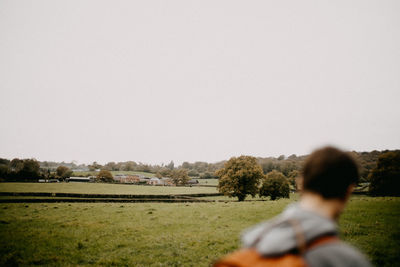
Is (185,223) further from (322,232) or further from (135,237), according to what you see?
(322,232)

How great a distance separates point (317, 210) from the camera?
7.38 feet

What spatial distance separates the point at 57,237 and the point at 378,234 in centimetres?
1971

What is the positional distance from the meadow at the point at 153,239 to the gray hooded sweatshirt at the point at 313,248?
8812mm

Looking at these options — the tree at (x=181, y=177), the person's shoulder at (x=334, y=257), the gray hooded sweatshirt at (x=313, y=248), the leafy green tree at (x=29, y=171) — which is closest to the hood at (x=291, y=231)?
the gray hooded sweatshirt at (x=313, y=248)

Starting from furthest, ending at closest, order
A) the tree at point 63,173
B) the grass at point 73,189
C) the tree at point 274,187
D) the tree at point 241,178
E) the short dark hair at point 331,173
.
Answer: the tree at point 63,173 → the grass at point 73,189 → the tree at point 274,187 → the tree at point 241,178 → the short dark hair at point 331,173

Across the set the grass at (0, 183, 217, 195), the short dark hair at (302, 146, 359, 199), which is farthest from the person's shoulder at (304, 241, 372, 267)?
the grass at (0, 183, 217, 195)

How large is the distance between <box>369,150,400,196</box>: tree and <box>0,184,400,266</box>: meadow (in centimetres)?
3502

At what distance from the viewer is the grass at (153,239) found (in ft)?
33.0

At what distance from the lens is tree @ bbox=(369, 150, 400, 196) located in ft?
144

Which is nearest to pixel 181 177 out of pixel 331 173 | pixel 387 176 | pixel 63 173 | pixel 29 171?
pixel 63 173

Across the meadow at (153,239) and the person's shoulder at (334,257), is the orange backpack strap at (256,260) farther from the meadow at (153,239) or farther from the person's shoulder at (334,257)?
the meadow at (153,239)

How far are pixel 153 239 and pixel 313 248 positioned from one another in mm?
13028

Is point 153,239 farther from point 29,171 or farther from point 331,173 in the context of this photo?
point 29,171

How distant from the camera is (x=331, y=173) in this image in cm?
224
